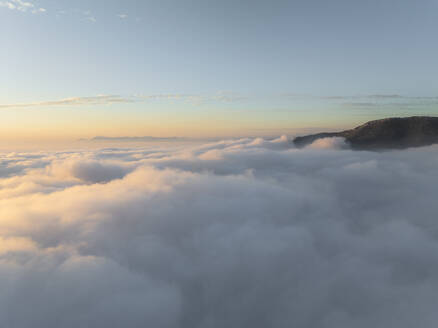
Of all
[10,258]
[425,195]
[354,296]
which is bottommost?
[354,296]

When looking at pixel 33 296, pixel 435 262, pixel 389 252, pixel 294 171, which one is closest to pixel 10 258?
pixel 33 296

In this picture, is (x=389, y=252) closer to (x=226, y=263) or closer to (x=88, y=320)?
(x=226, y=263)

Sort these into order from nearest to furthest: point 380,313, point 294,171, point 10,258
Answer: point 10,258
point 380,313
point 294,171

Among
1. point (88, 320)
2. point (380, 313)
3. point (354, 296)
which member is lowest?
point (380, 313)

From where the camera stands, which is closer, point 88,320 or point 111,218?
point 88,320

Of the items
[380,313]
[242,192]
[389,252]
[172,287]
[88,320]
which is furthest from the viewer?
[242,192]

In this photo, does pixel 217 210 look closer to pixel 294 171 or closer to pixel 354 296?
pixel 354 296

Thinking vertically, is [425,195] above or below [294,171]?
below

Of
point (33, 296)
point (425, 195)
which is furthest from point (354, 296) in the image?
point (425, 195)

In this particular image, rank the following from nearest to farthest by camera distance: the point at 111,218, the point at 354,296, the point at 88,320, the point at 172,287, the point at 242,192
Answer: the point at 88,320
the point at 172,287
the point at 354,296
the point at 111,218
the point at 242,192
